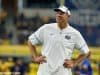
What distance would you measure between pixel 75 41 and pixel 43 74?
1.99 ft

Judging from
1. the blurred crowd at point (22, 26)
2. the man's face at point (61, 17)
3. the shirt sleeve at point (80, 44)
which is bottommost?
the blurred crowd at point (22, 26)

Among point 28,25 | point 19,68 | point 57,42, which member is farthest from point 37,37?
point 28,25

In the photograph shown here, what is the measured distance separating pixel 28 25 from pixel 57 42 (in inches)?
641

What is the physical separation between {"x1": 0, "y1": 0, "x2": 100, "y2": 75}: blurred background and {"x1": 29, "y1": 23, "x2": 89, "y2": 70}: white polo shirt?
373 cm

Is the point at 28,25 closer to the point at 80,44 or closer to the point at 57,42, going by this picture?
the point at 80,44

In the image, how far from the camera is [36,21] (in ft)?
78.9

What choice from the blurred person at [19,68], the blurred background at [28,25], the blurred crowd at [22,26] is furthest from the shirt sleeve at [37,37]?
the blurred crowd at [22,26]

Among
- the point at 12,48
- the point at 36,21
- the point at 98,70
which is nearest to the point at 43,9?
the point at 36,21

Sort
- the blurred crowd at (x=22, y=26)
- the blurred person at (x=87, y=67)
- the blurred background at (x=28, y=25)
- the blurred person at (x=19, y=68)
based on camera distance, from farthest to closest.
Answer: the blurred crowd at (x=22, y=26) < the blurred person at (x=19, y=68) < the blurred background at (x=28, y=25) < the blurred person at (x=87, y=67)

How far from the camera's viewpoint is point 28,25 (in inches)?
922

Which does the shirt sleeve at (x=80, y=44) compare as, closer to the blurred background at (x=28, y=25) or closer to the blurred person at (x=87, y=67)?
the blurred background at (x=28, y=25)

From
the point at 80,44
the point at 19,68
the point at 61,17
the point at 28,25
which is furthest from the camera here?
the point at 28,25

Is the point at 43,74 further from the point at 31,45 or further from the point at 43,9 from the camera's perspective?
the point at 43,9

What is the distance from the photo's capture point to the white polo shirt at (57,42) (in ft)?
23.6
